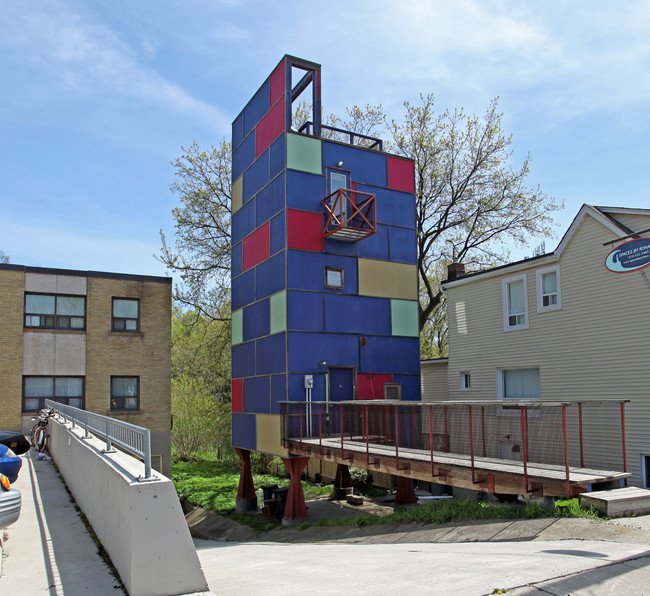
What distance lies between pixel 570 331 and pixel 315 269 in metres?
8.45

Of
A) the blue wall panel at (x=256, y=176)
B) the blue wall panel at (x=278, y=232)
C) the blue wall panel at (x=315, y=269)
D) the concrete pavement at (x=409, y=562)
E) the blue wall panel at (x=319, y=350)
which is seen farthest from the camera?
the blue wall panel at (x=256, y=176)

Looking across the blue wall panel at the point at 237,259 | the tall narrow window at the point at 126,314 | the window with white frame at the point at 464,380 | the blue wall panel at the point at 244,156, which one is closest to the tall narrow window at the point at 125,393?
the tall narrow window at the point at 126,314

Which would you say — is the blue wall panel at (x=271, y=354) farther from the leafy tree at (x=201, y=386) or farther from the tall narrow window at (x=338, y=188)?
the leafy tree at (x=201, y=386)

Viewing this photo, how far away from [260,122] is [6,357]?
13.6 m

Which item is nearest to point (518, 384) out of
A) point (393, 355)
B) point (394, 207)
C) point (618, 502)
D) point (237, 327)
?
point (393, 355)

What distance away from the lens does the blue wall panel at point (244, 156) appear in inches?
961

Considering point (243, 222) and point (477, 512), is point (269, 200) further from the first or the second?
point (477, 512)

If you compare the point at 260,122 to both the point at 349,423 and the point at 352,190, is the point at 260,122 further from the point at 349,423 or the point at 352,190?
the point at 349,423

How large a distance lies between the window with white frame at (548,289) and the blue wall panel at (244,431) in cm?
1104

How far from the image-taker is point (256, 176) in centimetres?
2364

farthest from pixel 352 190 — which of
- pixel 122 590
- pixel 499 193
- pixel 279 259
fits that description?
pixel 122 590

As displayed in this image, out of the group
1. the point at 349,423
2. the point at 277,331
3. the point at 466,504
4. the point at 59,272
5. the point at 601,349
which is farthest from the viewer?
the point at 59,272

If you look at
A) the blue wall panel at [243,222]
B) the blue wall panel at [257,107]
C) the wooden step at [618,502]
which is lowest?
the wooden step at [618,502]

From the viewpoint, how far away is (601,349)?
1633 centimetres
